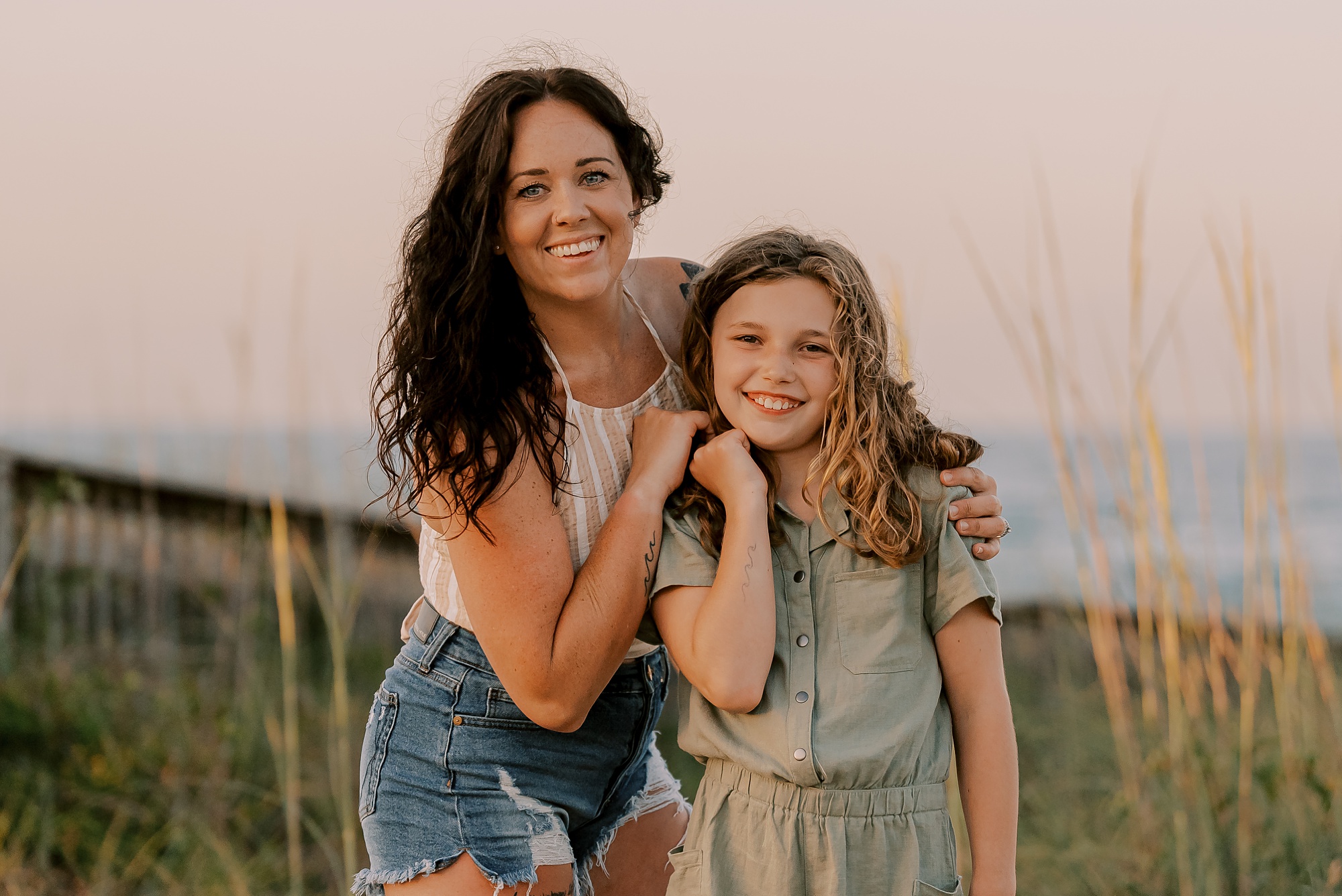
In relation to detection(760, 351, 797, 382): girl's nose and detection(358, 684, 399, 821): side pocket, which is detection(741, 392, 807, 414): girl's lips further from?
detection(358, 684, 399, 821): side pocket

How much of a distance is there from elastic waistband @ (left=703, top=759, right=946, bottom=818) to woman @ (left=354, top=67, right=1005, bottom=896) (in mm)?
299

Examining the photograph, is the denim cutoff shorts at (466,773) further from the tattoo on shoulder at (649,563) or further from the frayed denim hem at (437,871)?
the tattoo on shoulder at (649,563)

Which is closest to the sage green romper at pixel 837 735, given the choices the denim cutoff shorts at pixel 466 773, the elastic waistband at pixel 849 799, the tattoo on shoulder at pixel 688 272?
the elastic waistband at pixel 849 799

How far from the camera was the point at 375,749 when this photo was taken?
180 cm

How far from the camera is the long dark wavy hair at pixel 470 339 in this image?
5.41 feet

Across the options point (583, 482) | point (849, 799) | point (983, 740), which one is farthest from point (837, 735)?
point (583, 482)

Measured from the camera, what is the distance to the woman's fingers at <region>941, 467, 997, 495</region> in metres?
1.62

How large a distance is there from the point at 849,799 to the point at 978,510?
45 cm

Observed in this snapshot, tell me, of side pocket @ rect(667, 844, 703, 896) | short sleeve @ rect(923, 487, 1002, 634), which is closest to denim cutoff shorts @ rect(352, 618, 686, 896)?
side pocket @ rect(667, 844, 703, 896)

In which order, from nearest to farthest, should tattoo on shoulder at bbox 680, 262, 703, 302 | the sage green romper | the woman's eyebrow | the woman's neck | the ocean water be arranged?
the sage green romper → the woman's eyebrow → the woman's neck → tattoo on shoulder at bbox 680, 262, 703, 302 → the ocean water

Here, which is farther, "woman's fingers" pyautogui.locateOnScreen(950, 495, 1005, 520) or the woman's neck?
the woman's neck

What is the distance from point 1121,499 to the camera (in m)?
2.51

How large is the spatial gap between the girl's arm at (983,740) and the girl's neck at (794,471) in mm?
291

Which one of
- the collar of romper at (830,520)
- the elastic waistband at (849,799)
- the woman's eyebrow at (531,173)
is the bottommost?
the elastic waistband at (849,799)
